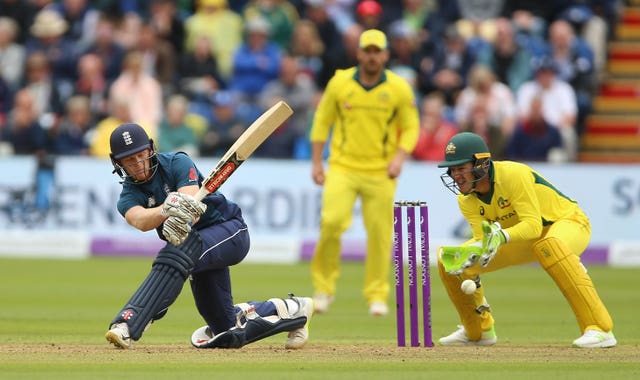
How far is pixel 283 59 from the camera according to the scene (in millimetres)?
15648

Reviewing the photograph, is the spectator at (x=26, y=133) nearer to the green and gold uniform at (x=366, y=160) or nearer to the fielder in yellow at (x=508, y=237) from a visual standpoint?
the green and gold uniform at (x=366, y=160)

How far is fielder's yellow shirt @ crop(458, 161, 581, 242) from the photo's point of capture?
7064mm

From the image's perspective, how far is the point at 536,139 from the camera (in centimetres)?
1500

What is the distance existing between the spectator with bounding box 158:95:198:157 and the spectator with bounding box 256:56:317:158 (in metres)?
0.85

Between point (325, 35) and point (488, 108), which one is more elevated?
point (325, 35)

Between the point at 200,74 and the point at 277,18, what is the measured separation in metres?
1.38

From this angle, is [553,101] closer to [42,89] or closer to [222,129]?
[222,129]

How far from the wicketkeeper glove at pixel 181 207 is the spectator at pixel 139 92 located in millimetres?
8899

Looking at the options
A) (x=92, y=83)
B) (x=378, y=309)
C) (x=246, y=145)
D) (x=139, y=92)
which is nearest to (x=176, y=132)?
(x=139, y=92)

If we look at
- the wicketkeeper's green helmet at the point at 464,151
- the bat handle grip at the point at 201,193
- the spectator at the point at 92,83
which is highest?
the spectator at the point at 92,83

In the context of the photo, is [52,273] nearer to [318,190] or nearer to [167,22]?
[318,190]

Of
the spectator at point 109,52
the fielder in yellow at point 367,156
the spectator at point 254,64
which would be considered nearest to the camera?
the fielder in yellow at point 367,156

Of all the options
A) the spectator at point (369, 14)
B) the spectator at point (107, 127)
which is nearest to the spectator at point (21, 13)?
the spectator at point (107, 127)

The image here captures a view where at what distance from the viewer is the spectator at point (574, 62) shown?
16.1 meters
